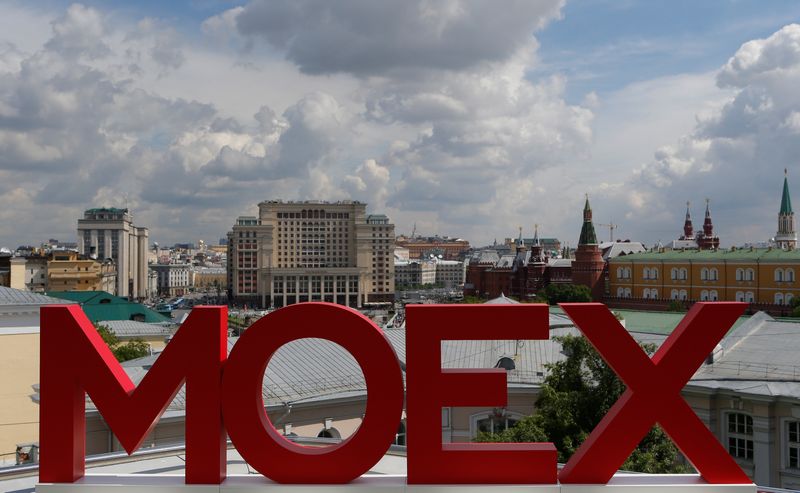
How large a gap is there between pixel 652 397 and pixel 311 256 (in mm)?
187643

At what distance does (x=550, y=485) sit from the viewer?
11906 millimetres

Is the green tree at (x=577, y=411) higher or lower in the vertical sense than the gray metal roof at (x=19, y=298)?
lower

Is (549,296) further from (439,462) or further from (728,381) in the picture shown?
(439,462)

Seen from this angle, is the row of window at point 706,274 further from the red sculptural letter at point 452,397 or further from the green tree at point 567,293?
the red sculptural letter at point 452,397

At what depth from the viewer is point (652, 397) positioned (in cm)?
1193

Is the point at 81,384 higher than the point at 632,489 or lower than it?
higher

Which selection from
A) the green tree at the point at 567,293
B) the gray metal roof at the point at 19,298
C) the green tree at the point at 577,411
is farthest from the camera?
the green tree at the point at 567,293

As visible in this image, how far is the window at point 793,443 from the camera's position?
911 inches

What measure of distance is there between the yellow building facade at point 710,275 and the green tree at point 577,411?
8602cm

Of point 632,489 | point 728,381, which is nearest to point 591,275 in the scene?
point 728,381

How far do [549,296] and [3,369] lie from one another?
9715 cm

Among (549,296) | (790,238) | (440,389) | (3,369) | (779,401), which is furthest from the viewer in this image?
(790,238)

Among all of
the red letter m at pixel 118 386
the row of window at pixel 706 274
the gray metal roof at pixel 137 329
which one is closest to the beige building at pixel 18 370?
the red letter m at pixel 118 386

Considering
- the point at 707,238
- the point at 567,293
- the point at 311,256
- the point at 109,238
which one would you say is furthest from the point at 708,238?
the point at 109,238
